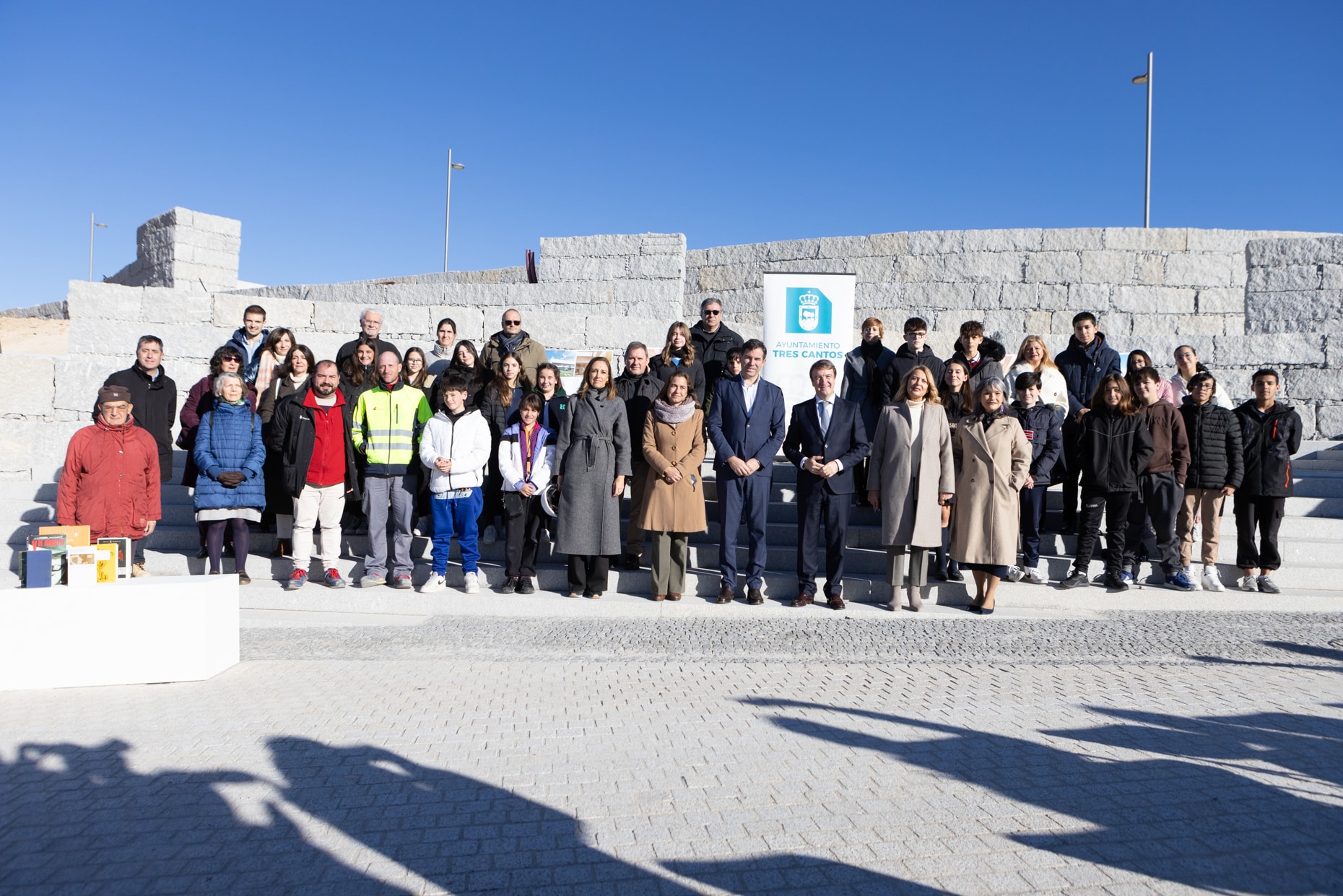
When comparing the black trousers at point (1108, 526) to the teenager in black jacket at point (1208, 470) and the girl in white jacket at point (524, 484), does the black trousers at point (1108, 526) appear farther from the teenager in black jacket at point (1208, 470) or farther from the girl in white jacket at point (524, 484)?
the girl in white jacket at point (524, 484)

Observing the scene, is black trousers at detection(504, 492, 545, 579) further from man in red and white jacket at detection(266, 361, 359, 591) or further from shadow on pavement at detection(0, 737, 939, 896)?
shadow on pavement at detection(0, 737, 939, 896)

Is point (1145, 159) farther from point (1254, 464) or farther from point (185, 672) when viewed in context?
point (185, 672)

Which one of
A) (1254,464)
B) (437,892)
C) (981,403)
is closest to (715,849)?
(437,892)

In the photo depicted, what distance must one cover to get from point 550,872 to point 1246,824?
2.48 m

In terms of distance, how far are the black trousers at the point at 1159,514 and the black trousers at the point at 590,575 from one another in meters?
4.50

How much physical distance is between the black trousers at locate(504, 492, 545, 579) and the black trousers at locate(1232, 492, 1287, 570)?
20.0ft

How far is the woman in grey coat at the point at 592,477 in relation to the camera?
284 inches

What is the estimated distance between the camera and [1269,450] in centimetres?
754

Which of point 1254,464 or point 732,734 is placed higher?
point 1254,464

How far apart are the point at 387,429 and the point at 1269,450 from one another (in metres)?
7.61

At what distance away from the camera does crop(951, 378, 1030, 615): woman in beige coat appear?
6875 mm

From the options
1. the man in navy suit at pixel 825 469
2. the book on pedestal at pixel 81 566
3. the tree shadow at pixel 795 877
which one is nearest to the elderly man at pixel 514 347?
the man in navy suit at pixel 825 469

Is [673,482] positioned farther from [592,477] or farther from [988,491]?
[988,491]

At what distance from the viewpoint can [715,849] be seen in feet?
9.59
